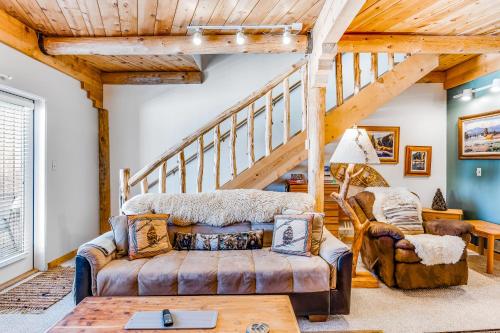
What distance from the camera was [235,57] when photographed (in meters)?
5.03

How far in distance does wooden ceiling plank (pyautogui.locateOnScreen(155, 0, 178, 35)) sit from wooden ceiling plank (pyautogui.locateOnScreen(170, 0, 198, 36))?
1.5 inches

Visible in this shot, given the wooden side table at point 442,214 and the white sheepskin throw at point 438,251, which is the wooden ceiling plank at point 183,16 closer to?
the white sheepskin throw at point 438,251

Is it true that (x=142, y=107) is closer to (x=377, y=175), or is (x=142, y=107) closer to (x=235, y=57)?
Result: (x=235, y=57)

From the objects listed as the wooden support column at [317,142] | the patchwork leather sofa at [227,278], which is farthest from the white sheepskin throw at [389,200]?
the patchwork leather sofa at [227,278]

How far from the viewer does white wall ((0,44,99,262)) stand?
3393 mm

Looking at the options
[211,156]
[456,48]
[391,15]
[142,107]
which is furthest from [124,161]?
[456,48]

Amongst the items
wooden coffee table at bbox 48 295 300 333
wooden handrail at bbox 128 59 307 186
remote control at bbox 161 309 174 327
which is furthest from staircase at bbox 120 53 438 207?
remote control at bbox 161 309 174 327

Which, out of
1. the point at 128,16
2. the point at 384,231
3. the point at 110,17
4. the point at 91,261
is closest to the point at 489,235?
the point at 384,231

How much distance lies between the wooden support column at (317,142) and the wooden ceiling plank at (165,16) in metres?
1.57

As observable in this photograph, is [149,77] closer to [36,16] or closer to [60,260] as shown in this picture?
[36,16]

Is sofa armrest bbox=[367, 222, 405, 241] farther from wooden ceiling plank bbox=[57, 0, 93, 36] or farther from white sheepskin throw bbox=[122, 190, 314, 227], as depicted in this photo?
wooden ceiling plank bbox=[57, 0, 93, 36]

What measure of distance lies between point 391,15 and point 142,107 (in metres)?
3.66

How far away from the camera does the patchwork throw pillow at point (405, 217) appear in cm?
358

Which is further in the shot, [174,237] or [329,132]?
[329,132]
